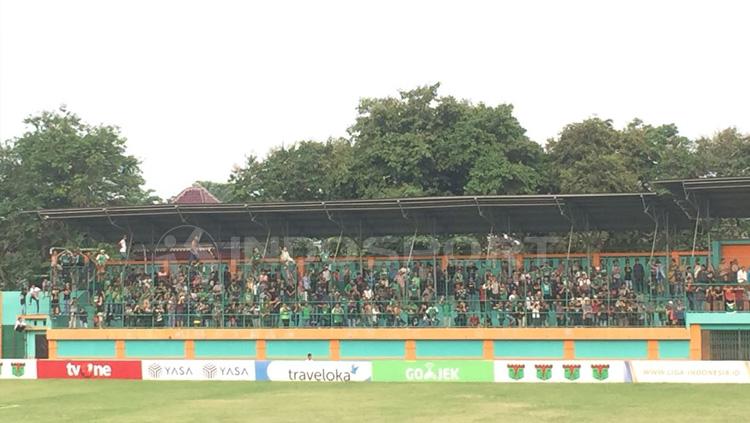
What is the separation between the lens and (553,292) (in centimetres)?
4381

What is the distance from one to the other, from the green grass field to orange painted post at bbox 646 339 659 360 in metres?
5.76

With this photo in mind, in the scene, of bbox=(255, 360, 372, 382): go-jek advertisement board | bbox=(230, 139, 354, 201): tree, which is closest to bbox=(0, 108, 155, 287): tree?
bbox=(230, 139, 354, 201): tree

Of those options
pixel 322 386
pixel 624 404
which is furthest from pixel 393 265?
pixel 624 404

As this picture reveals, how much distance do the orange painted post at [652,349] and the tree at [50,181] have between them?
35795 mm

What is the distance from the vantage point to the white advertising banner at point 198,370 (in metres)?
42.2

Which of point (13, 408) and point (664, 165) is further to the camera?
point (664, 165)

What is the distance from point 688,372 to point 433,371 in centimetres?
918

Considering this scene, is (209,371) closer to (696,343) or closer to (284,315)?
(284,315)

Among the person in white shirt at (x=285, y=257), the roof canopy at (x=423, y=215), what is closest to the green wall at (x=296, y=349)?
the person in white shirt at (x=285, y=257)

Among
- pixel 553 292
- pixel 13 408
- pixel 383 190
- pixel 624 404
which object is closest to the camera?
pixel 624 404

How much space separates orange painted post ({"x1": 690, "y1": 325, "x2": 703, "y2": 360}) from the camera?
4066 centimetres

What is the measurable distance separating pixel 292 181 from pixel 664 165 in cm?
2315

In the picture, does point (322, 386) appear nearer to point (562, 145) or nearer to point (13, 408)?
point (13, 408)

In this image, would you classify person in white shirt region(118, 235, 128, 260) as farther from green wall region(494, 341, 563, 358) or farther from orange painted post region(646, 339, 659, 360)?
orange painted post region(646, 339, 659, 360)
